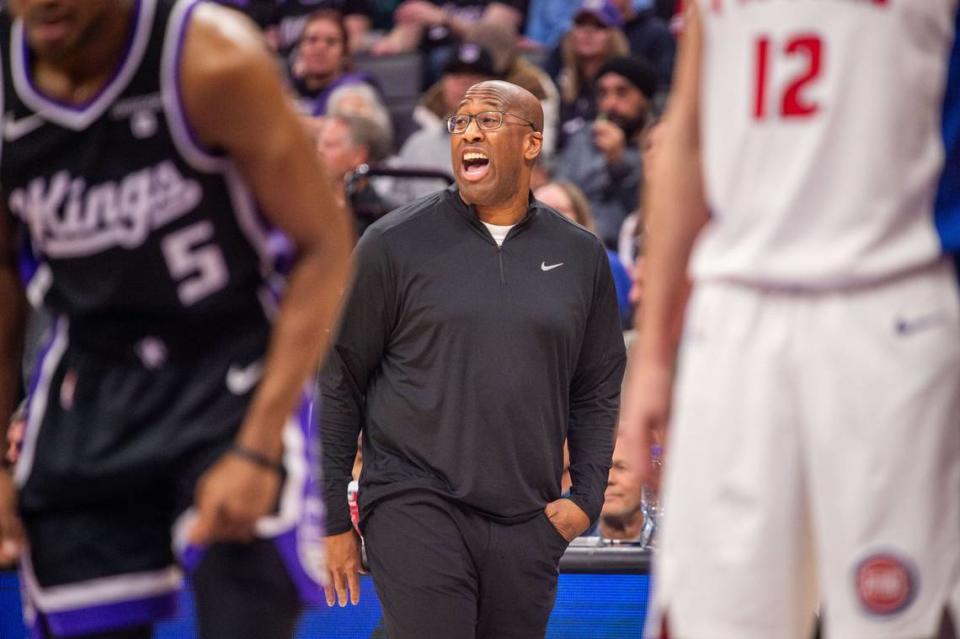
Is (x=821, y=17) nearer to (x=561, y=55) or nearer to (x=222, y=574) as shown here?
(x=222, y=574)

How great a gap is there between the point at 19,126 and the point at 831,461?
1.45m

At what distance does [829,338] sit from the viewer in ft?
7.63

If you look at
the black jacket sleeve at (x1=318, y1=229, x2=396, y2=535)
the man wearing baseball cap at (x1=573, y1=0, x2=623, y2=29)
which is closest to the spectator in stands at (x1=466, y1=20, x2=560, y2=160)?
the man wearing baseball cap at (x1=573, y1=0, x2=623, y2=29)

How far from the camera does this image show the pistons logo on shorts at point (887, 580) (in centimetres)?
231

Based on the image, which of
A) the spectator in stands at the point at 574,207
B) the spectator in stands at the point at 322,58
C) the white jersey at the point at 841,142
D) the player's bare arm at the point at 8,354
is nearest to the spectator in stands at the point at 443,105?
the spectator in stands at the point at 322,58

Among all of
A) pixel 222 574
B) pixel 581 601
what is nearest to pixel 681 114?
pixel 222 574

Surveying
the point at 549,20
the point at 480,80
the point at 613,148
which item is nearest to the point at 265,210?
the point at 613,148

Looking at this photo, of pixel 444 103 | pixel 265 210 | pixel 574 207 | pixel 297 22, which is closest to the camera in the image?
pixel 265 210

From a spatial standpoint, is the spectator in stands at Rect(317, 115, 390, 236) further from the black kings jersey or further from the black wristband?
the black wristband

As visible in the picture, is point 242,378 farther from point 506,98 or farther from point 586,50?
point 586,50

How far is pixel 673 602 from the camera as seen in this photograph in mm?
2486

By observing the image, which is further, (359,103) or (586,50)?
(586,50)

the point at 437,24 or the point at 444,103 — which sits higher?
the point at 437,24

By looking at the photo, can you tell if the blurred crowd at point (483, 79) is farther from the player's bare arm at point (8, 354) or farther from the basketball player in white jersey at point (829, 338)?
the basketball player in white jersey at point (829, 338)
